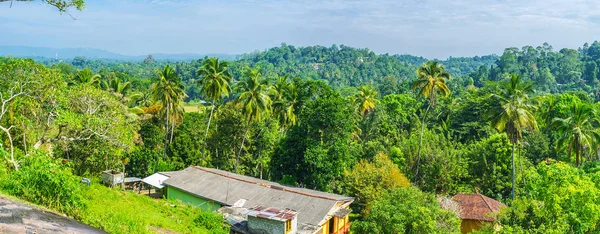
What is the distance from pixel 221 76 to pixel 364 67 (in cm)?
15179

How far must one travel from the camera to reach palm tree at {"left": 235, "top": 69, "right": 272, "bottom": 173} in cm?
3424

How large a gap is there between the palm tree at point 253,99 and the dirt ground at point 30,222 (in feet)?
84.5

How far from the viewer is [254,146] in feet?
129

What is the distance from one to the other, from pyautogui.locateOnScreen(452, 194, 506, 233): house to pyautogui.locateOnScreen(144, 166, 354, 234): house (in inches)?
293

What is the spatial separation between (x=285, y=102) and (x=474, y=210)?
17686 mm

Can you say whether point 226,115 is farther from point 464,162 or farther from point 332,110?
point 464,162

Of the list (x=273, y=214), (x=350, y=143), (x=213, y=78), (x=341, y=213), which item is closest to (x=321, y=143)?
(x=350, y=143)

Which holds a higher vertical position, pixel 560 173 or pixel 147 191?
pixel 560 173

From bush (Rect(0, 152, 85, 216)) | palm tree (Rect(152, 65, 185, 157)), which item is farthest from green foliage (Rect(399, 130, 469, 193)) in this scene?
bush (Rect(0, 152, 85, 216))

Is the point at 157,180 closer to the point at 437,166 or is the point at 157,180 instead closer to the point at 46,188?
the point at 437,166

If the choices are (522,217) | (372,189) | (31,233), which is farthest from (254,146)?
(31,233)

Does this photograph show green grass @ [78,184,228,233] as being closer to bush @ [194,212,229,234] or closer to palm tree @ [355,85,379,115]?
bush @ [194,212,229,234]

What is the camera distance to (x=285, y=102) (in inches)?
1495

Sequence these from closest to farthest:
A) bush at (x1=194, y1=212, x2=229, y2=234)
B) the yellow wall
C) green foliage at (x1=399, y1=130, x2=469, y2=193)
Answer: bush at (x1=194, y1=212, x2=229, y2=234)
the yellow wall
green foliage at (x1=399, y1=130, x2=469, y2=193)
